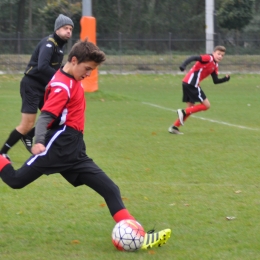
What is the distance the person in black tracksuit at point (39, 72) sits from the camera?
8016 millimetres

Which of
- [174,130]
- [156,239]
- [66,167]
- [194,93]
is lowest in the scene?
[174,130]

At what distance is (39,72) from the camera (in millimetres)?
8289

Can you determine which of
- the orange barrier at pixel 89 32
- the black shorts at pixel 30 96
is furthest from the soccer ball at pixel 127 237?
the orange barrier at pixel 89 32

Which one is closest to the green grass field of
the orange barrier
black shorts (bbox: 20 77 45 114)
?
black shorts (bbox: 20 77 45 114)

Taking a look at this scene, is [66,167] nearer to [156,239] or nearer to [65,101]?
[65,101]

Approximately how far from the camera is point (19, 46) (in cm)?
3388

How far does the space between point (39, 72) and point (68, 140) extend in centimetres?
347

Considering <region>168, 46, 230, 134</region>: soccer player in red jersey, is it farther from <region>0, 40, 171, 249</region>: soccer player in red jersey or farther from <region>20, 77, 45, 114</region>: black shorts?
<region>0, 40, 171, 249</region>: soccer player in red jersey

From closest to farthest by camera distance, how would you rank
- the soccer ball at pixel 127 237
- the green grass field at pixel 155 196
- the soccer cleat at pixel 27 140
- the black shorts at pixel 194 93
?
the soccer ball at pixel 127 237 → the green grass field at pixel 155 196 → the soccer cleat at pixel 27 140 → the black shorts at pixel 194 93

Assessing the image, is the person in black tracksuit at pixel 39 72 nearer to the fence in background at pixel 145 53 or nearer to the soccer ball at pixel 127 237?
the soccer ball at pixel 127 237

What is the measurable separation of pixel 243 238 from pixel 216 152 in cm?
447

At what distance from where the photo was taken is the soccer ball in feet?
16.2

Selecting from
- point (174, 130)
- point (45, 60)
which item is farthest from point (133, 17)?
point (45, 60)

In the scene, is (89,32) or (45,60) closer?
(45,60)
